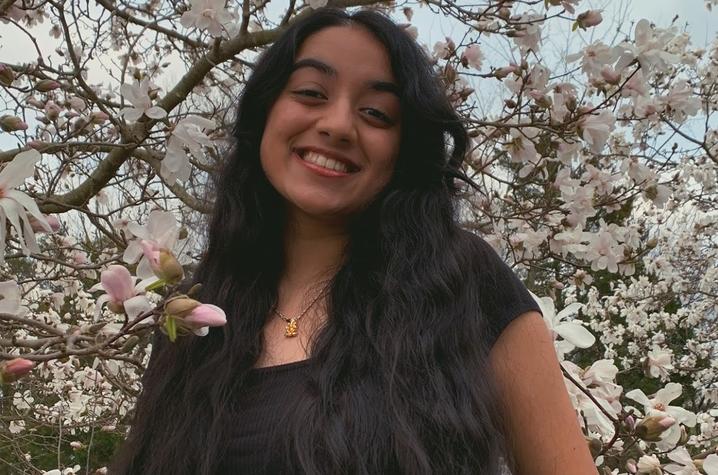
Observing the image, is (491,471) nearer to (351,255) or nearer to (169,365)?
(351,255)

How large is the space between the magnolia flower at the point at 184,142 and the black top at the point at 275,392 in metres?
0.45

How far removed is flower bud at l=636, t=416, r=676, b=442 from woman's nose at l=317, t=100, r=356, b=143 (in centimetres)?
63

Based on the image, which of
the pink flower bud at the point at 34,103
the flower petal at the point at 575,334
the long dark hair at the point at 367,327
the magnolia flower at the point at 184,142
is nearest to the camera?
the long dark hair at the point at 367,327

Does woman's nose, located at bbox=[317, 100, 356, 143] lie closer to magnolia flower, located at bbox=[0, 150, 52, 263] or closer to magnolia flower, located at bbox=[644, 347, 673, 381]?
magnolia flower, located at bbox=[0, 150, 52, 263]

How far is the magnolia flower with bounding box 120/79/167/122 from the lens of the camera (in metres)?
1.41

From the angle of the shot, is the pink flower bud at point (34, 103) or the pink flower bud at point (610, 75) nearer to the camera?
the pink flower bud at point (610, 75)

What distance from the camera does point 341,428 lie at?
3.32 ft

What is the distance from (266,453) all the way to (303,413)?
0.08m

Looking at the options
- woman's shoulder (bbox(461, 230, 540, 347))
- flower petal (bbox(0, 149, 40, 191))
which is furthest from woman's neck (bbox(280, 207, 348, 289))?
flower petal (bbox(0, 149, 40, 191))

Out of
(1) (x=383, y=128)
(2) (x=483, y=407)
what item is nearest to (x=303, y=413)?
(2) (x=483, y=407)

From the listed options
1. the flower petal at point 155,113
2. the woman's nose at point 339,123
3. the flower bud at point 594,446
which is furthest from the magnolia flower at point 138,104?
the flower bud at point 594,446

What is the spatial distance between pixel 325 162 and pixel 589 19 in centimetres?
106

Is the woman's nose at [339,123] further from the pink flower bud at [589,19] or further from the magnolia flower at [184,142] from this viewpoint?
the pink flower bud at [589,19]

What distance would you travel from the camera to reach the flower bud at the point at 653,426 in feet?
3.76
